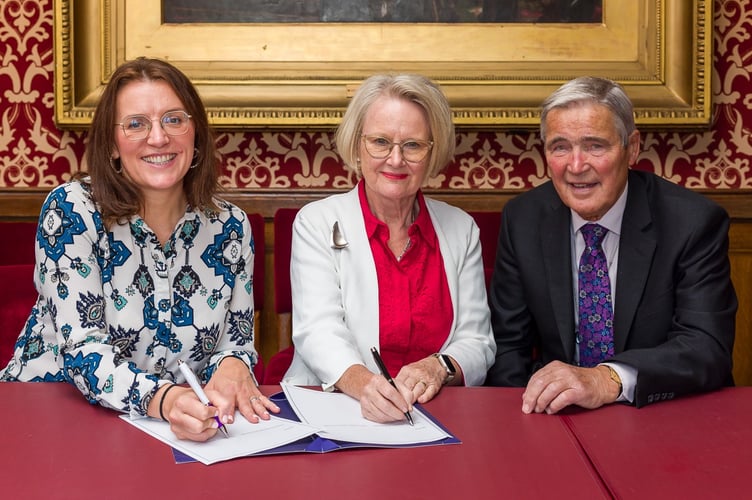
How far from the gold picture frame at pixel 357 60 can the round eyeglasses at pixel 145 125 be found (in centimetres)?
103

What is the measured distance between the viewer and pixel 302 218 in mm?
2240

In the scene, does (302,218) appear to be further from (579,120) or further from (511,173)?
(511,173)

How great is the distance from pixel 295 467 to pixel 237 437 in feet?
0.58

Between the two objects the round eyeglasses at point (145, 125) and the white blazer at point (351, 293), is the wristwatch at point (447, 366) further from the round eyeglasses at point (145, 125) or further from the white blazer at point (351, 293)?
the round eyeglasses at point (145, 125)

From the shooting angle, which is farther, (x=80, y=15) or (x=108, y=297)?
(x=80, y=15)

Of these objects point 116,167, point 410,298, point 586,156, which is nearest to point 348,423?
point 410,298

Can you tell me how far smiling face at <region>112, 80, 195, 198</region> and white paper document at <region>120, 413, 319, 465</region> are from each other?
61cm

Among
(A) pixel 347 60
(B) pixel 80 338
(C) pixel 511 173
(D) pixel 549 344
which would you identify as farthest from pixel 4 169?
(D) pixel 549 344

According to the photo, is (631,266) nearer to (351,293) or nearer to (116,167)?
(351,293)

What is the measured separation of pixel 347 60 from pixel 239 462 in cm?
194

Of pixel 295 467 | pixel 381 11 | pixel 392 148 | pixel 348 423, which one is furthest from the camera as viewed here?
pixel 381 11

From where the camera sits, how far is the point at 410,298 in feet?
7.23

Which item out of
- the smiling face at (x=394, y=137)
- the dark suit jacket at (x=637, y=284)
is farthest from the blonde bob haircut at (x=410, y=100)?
the dark suit jacket at (x=637, y=284)

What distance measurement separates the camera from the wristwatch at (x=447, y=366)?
194 centimetres
